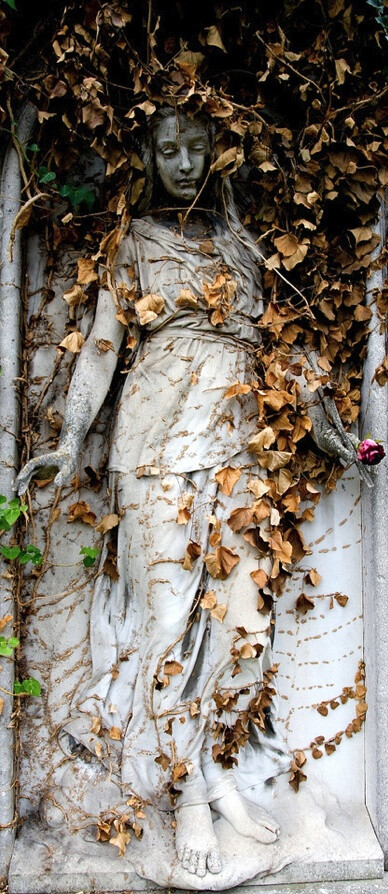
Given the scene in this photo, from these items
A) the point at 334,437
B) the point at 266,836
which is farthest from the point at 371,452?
the point at 266,836

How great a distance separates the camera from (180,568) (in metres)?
3.11

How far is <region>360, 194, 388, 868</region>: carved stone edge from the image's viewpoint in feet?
10.4

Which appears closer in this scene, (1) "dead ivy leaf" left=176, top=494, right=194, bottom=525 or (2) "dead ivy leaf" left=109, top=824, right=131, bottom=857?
(2) "dead ivy leaf" left=109, top=824, right=131, bottom=857

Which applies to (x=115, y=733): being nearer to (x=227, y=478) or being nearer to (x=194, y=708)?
(x=194, y=708)

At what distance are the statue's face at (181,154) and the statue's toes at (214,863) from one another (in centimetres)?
204

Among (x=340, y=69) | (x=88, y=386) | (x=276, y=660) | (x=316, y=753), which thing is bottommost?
(x=316, y=753)

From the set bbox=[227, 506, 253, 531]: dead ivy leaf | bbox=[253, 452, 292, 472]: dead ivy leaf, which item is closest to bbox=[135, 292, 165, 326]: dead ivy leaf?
bbox=[253, 452, 292, 472]: dead ivy leaf

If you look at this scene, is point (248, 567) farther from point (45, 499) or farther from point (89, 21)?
point (89, 21)

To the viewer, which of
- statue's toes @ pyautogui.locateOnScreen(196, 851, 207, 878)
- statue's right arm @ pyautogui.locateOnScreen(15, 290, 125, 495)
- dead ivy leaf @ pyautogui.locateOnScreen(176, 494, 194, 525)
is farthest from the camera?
dead ivy leaf @ pyautogui.locateOnScreen(176, 494, 194, 525)

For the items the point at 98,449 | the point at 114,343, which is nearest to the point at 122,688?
the point at 98,449

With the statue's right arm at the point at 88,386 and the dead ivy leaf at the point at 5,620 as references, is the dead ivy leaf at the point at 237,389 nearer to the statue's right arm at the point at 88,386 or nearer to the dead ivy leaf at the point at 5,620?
the statue's right arm at the point at 88,386

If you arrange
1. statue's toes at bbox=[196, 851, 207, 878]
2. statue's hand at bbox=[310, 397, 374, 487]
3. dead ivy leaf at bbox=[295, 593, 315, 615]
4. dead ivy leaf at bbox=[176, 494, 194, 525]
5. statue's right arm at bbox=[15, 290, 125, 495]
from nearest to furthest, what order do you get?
statue's toes at bbox=[196, 851, 207, 878] < statue's right arm at bbox=[15, 290, 125, 495] < dead ivy leaf at bbox=[176, 494, 194, 525] < statue's hand at bbox=[310, 397, 374, 487] < dead ivy leaf at bbox=[295, 593, 315, 615]

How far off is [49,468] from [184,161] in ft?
3.57

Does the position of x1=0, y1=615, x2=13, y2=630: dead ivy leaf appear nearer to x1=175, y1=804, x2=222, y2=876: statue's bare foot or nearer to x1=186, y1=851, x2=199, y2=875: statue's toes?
x1=175, y1=804, x2=222, y2=876: statue's bare foot
